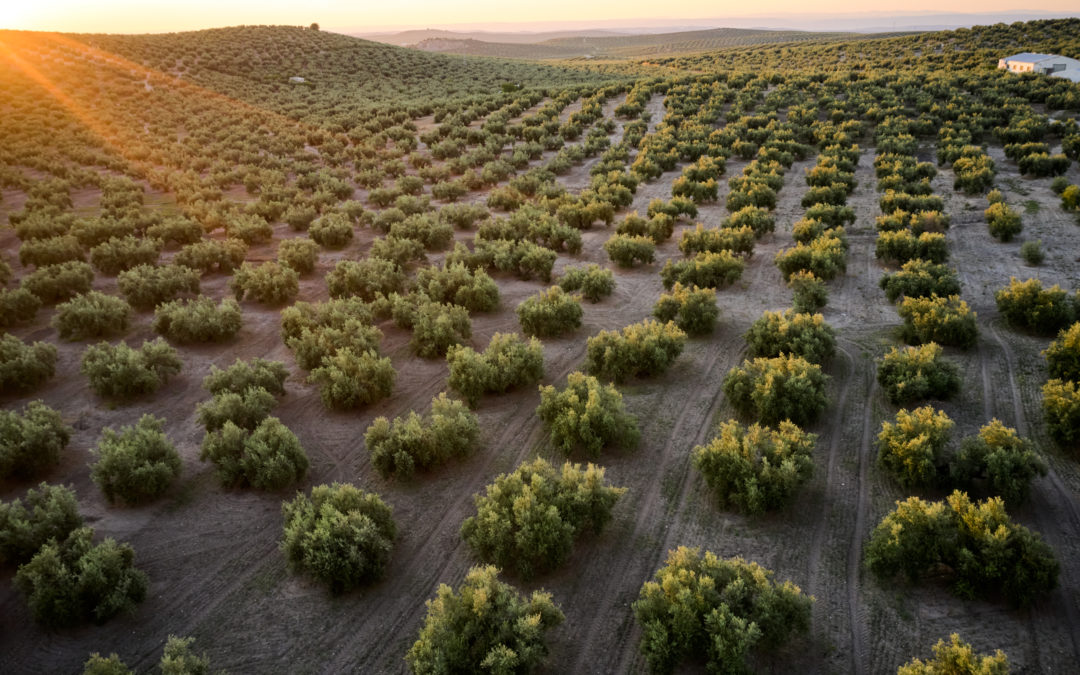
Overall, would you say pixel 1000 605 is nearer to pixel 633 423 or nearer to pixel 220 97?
pixel 633 423

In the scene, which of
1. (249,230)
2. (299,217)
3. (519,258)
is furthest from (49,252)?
(519,258)

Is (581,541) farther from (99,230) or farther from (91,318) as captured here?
(99,230)

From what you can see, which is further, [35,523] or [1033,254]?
[1033,254]

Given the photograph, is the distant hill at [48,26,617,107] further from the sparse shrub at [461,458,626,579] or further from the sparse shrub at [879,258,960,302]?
the sparse shrub at [461,458,626,579]

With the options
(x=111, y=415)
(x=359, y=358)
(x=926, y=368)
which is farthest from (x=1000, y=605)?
(x=111, y=415)

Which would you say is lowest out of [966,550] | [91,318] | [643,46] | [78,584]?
[78,584]
